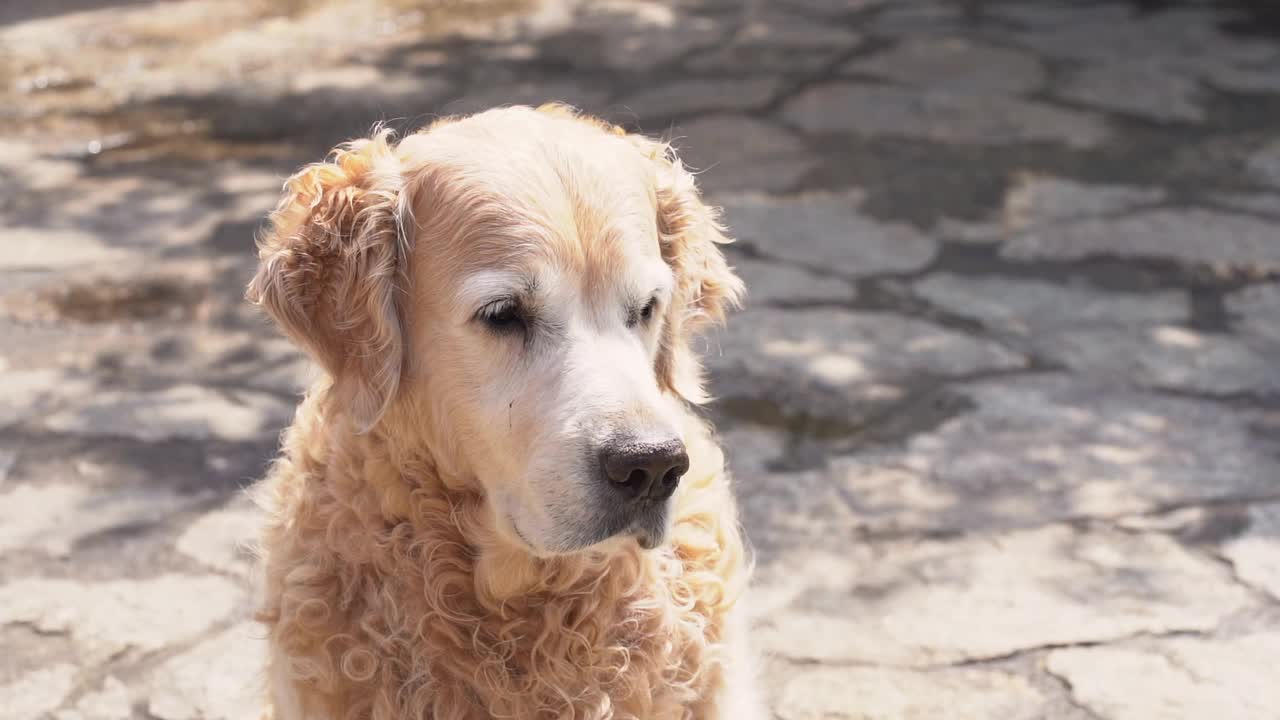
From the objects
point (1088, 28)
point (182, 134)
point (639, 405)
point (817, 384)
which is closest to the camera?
point (639, 405)

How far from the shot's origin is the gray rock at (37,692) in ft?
11.3

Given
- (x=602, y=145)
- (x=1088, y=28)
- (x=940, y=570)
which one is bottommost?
(x=940, y=570)

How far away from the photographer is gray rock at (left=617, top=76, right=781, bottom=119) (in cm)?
777

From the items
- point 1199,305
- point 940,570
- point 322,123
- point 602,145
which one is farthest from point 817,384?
point 322,123

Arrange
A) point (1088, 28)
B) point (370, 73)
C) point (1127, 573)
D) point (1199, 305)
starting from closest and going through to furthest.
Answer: point (1127, 573), point (1199, 305), point (370, 73), point (1088, 28)

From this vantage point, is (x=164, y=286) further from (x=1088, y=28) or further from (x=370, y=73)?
(x=1088, y=28)

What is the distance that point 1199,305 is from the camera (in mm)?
5500

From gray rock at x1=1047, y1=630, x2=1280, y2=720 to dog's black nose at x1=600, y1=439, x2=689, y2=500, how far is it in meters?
1.51

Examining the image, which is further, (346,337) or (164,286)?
(164,286)

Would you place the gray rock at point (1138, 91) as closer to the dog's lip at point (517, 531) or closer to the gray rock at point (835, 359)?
the gray rock at point (835, 359)

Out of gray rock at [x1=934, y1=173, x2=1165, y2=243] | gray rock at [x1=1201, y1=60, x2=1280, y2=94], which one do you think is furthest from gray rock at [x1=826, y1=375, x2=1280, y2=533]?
gray rock at [x1=1201, y1=60, x2=1280, y2=94]

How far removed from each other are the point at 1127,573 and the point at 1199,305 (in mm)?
1916

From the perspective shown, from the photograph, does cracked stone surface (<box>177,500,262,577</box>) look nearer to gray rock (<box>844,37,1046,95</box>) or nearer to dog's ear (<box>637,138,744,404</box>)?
dog's ear (<box>637,138,744,404</box>)

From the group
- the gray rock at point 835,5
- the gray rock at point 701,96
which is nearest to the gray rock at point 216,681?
the gray rock at point 701,96
